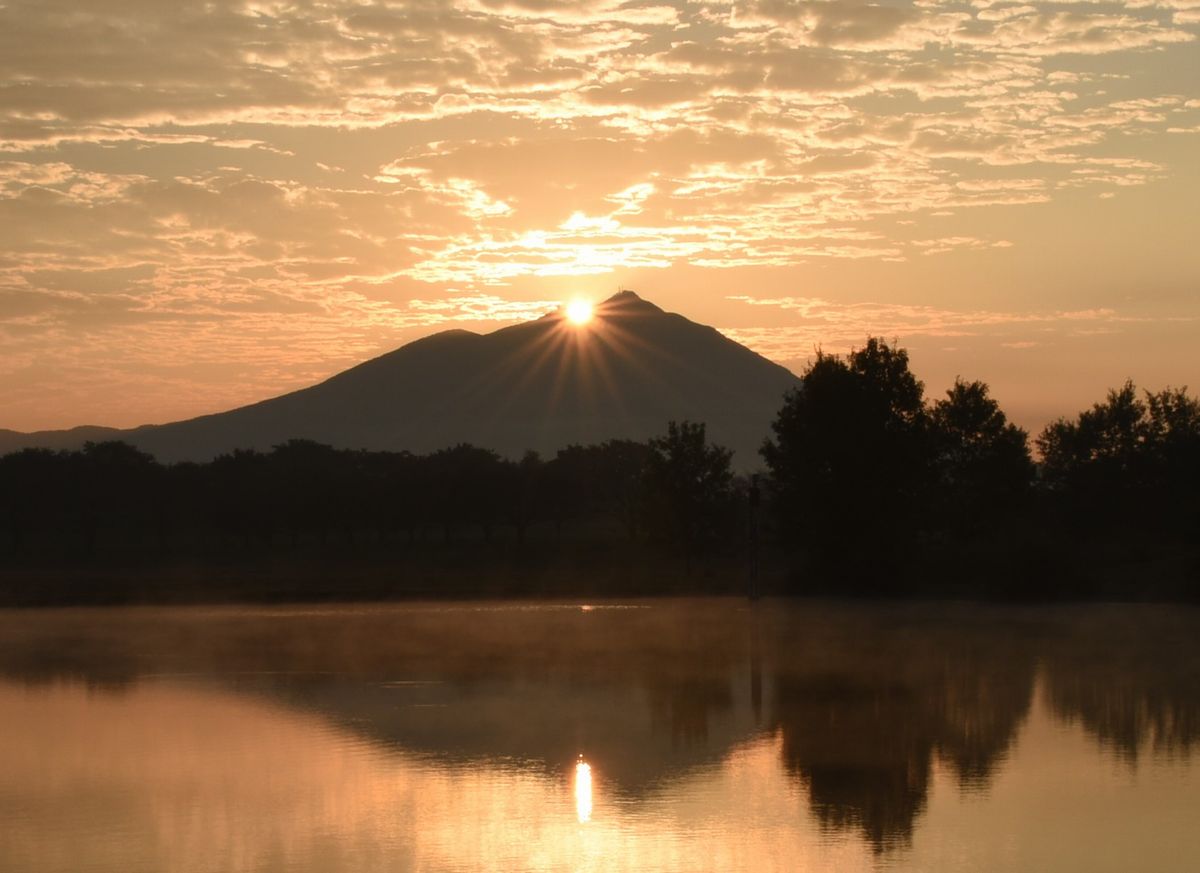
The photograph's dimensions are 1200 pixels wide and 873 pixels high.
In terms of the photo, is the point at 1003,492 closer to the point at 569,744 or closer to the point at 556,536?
the point at 556,536

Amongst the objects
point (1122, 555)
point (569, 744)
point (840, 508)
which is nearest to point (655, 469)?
point (840, 508)

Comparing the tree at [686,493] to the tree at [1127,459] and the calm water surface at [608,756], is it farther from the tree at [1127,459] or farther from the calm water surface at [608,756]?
the calm water surface at [608,756]

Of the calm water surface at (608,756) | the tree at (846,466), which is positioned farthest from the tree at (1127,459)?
the calm water surface at (608,756)

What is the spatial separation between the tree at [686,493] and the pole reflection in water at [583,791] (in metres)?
48.6

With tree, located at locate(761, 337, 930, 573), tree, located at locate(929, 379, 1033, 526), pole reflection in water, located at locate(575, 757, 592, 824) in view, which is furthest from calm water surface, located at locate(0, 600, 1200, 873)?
tree, located at locate(929, 379, 1033, 526)

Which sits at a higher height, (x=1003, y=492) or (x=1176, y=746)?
(x=1003, y=492)

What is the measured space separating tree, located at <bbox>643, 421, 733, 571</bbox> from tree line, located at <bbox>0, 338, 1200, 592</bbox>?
3.5 inches

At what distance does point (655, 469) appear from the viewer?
216 feet

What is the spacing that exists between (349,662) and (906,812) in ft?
53.2

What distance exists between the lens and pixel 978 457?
77938 millimetres

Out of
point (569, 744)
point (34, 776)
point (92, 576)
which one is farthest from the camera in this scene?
point (92, 576)

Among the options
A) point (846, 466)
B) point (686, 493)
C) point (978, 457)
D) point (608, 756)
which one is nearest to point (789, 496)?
point (846, 466)

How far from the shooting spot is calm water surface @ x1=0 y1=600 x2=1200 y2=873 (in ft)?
40.1

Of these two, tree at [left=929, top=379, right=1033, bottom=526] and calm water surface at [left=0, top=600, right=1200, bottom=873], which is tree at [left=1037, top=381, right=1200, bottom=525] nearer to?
tree at [left=929, top=379, right=1033, bottom=526]
